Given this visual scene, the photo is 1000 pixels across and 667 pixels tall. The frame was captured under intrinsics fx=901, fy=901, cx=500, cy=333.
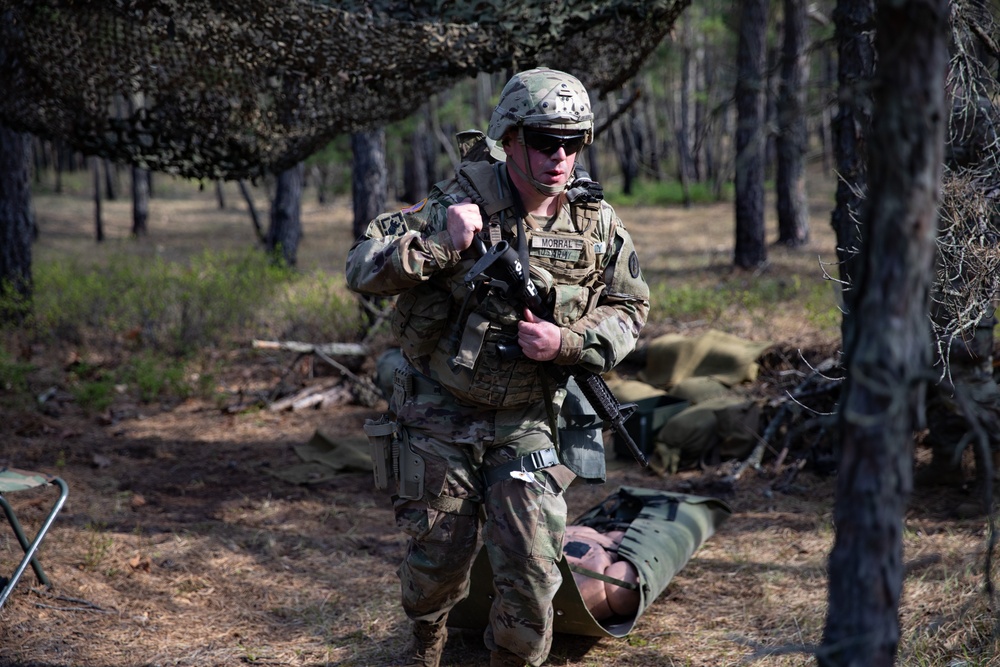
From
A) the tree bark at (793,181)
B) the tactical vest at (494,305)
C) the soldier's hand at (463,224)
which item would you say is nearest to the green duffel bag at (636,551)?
the tactical vest at (494,305)

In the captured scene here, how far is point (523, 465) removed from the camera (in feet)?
9.91

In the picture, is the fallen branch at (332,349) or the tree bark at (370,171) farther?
the tree bark at (370,171)

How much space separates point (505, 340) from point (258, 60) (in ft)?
8.58

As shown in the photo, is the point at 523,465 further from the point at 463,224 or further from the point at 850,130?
the point at 850,130

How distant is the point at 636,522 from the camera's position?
13.1 feet

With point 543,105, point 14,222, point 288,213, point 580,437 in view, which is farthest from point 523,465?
point 288,213

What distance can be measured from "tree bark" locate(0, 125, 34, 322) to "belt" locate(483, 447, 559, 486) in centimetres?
708

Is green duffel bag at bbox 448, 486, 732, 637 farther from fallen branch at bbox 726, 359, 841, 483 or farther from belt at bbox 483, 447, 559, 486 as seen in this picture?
fallen branch at bbox 726, 359, 841, 483

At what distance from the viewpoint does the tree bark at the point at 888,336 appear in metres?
1.41

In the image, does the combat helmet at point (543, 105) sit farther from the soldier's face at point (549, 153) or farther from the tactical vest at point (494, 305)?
the tactical vest at point (494, 305)

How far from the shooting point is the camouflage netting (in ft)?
14.8

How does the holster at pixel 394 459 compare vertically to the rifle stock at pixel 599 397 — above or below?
below

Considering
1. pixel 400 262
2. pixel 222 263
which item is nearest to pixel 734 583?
pixel 400 262

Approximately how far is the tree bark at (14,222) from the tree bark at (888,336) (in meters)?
8.64
